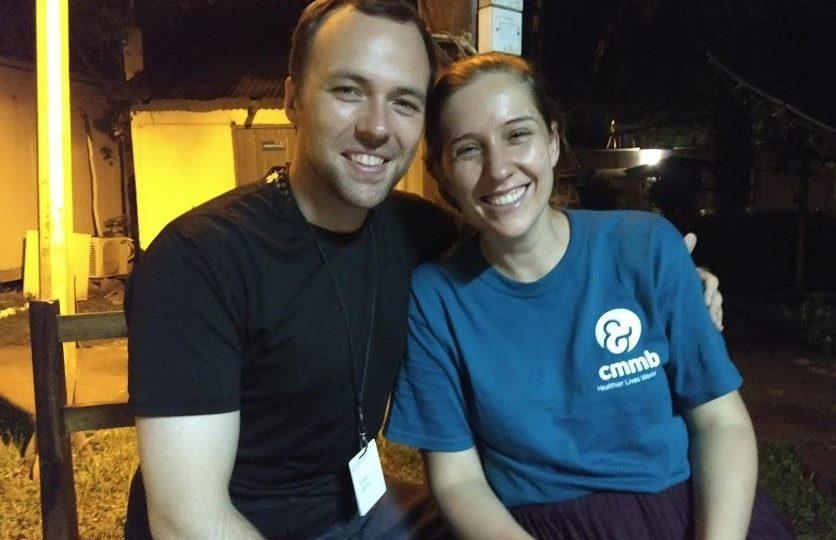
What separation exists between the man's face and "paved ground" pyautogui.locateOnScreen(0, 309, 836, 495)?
315 centimetres

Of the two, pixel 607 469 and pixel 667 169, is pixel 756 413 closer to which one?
pixel 607 469

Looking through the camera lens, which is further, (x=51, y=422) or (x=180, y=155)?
Result: (x=180, y=155)

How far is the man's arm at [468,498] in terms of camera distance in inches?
71.7

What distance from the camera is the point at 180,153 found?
29.2 ft

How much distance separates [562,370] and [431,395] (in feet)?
1.12

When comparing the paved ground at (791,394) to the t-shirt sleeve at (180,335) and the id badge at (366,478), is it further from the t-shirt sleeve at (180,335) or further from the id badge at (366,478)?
the t-shirt sleeve at (180,335)

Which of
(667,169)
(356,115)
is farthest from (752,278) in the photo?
(356,115)

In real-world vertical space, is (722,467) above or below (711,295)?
below

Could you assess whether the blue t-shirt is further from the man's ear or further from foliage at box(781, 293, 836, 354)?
foliage at box(781, 293, 836, 354)

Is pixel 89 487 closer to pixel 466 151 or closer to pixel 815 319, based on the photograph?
pixel 466 151

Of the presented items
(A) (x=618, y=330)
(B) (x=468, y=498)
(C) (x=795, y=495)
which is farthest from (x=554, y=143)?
(C) (x=795, y=495)

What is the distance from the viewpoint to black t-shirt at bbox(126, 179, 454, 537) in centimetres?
156

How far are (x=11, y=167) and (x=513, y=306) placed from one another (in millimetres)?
9191

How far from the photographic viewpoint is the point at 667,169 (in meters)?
12.4
